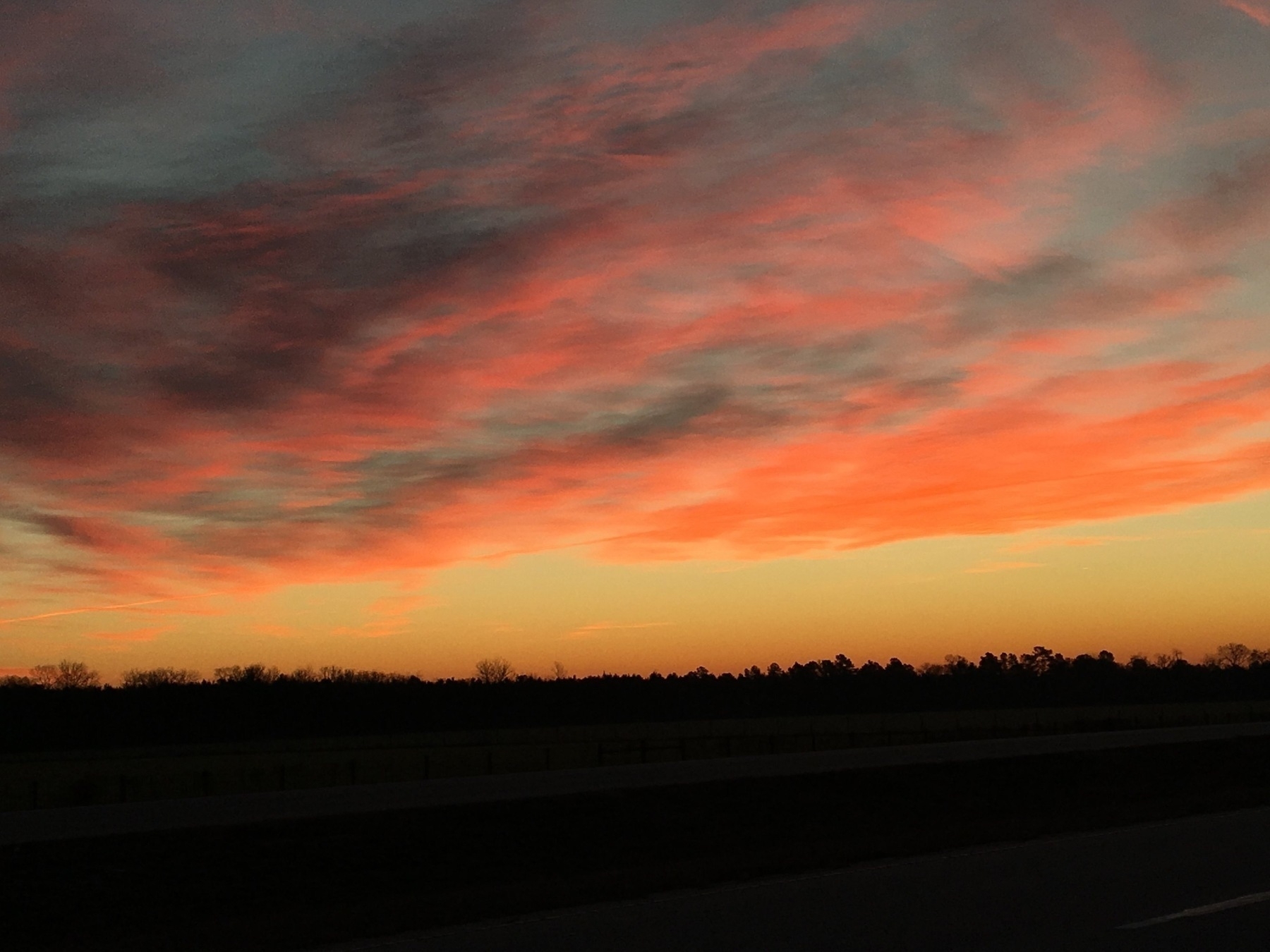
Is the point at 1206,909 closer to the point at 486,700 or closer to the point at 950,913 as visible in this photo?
the point at 950,913

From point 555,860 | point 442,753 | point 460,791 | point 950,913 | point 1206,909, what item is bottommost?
point 555,860

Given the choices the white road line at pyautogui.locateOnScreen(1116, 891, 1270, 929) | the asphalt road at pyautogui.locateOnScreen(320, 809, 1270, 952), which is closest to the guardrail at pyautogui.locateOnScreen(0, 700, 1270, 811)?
the asphalt road at pyautogui.locateOnScreen(320, 809, 1270, 952)

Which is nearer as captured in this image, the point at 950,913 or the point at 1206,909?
the point at 950,913

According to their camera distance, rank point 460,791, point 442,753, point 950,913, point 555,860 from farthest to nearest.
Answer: point 442,753 → point 460,791 → point 555,860 → point 950,913

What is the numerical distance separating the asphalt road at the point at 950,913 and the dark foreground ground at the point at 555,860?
0.09 m

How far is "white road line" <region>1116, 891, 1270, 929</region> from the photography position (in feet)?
40.7

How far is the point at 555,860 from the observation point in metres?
28.5

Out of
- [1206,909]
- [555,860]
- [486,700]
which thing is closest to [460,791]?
[555,860]

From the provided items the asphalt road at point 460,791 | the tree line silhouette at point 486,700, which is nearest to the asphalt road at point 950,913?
the asphalt road at point 460,791

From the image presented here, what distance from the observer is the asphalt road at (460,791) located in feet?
98.6

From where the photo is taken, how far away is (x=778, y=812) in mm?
36625

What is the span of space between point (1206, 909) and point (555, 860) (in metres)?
17.5

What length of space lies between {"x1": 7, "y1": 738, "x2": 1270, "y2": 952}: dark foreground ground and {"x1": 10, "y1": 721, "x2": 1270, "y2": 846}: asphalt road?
1.93 metres

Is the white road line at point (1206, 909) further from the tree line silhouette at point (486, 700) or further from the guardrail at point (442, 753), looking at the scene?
the tree line silhouette at point (486, 700)
